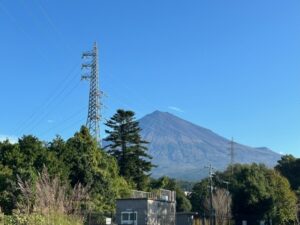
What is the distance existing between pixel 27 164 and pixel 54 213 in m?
26.1

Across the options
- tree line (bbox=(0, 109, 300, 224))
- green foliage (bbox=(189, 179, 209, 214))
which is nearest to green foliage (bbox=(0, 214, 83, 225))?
tree line (bbox=(0, 109, 300, 224))

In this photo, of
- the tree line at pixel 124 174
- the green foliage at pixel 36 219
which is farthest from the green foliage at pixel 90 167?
the green foliage at pixel 36 219

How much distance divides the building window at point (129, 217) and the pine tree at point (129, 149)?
21.9 meters

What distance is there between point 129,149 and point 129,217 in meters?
24.9

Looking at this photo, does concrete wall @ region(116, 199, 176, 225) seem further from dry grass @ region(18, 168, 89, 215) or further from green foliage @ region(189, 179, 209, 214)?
green foliage @ region(189, 179, 209, 214)

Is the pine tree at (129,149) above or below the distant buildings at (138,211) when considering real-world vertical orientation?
above

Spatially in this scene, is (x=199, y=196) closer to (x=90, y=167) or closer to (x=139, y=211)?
(x=90, y=167)

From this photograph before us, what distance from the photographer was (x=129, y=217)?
46094mm

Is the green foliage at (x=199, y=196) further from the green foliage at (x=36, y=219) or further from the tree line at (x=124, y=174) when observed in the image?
the green foliage at (x=36, y=219)

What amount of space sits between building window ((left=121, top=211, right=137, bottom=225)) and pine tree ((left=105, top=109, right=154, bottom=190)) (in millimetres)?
21885

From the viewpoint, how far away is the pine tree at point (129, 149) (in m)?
69.5

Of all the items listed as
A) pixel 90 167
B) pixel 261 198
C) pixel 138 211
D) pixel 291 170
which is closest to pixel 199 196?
pixel 291 170

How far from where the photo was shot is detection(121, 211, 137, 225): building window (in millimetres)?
45812

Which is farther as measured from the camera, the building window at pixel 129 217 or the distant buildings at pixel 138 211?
the building window at pixel 129 217
